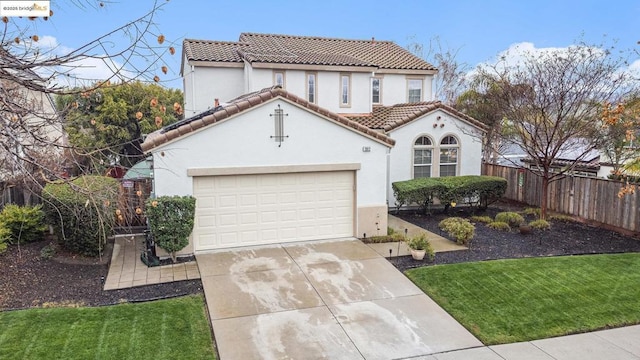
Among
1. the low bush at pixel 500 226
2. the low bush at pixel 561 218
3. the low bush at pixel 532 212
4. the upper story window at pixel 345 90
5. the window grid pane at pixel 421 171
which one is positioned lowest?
the low bush at pixel 500 226

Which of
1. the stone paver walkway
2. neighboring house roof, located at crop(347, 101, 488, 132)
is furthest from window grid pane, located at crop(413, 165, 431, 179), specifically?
the stone paver walkway

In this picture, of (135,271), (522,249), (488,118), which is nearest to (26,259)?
(135,271)

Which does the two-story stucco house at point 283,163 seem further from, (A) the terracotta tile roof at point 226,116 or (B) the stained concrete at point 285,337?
(B) the stained concrete at point 285,337

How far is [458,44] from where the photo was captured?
99.5 feet

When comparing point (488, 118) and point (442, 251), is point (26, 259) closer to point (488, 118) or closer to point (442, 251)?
point (442, 251)

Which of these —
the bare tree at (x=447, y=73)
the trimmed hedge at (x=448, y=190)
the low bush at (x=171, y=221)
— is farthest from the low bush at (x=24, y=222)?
the bare tree at (x=447, y=73)

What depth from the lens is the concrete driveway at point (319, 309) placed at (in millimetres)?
7094

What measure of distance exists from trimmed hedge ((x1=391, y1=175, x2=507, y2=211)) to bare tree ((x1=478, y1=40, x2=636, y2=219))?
2.05 m

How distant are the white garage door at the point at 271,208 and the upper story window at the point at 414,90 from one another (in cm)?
1025

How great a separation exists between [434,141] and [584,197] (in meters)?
5.66

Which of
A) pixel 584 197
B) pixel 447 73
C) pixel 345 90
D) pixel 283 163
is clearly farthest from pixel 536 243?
pixel 447 73

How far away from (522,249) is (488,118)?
12013mm

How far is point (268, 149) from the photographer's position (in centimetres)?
1194

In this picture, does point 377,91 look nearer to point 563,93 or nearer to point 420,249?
point 563,93
